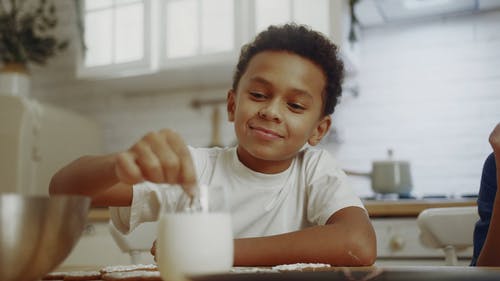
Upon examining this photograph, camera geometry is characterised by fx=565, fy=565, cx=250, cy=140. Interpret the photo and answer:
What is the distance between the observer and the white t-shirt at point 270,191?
1.15 meters

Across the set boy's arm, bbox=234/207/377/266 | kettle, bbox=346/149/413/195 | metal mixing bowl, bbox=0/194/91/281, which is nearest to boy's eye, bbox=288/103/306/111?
boy's arm, bbox=234/207/377/266

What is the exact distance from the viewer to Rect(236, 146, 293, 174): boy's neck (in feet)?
3.93

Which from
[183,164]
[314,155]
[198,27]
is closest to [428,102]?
[198,27]

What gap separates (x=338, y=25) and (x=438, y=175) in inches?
29.2

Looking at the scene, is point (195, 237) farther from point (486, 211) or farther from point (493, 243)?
point (486, 211)

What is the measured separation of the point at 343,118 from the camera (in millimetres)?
2441

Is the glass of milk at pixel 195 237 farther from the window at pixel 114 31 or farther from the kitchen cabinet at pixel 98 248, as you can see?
the window at pixel 114 31

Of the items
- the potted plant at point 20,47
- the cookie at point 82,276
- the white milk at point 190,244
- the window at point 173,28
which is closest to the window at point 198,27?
the window at point 173,28

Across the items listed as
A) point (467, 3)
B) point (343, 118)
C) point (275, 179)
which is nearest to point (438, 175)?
point (343, 118)

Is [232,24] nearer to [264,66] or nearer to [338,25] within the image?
[338,25]

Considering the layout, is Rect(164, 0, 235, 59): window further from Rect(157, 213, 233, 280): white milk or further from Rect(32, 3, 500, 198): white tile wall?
Rect(157, 213, 233, 280): white milk

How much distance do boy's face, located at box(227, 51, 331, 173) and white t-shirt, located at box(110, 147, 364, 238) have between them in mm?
45

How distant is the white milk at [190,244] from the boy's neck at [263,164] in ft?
2.13

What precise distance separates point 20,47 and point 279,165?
2.06m
